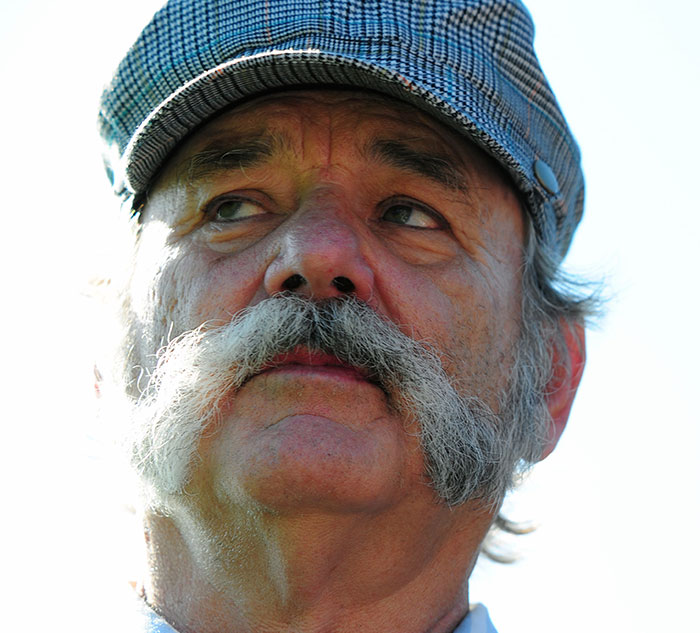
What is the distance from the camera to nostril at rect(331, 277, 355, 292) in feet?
7.80

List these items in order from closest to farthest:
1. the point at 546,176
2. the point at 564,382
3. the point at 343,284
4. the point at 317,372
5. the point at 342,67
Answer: the point at 317,372 < the point at 343,284 < the point at 342,67 < the point at 546,176 < the point at 564,382

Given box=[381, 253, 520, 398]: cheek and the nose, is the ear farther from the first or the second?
the nose

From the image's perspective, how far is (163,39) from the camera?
8.72 feet

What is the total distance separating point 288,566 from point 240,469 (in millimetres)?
319

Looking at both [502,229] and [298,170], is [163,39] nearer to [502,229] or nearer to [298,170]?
[298,170]

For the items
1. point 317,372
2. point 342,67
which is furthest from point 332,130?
point 317,372

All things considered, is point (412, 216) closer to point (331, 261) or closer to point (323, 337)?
point (331, 261)

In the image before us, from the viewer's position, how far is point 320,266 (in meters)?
2.33

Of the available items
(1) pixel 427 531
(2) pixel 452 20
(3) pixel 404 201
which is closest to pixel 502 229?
(3) pixel 404 201

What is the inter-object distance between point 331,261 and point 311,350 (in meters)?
0.23

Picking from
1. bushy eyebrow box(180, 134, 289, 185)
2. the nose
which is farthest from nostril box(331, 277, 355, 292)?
bushy eyebrow box(180, 134, 289, 185)

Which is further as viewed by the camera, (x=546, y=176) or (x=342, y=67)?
(x=546, y=176)

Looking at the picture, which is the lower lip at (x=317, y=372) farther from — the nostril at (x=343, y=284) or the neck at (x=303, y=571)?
the neck at (x=303, y=571)

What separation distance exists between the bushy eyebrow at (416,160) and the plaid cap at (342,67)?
0.11 m
